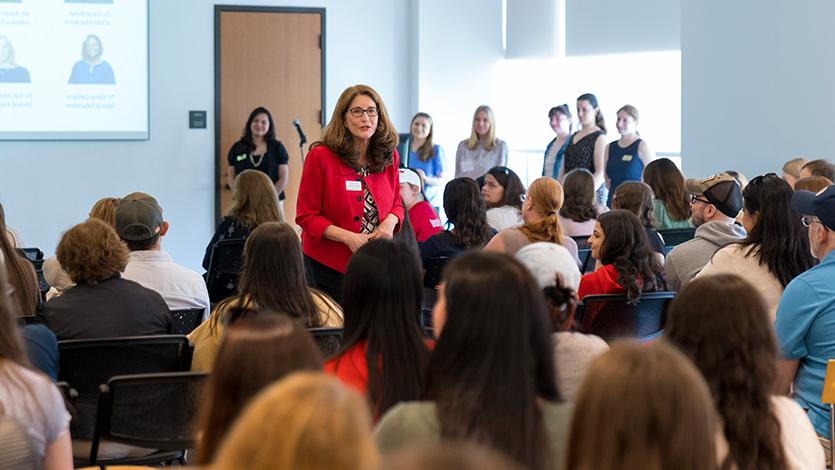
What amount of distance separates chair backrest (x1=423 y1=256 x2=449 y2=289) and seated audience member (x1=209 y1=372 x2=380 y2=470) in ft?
14.0

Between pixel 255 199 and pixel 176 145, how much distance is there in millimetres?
4641

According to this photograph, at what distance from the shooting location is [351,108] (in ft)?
14.5

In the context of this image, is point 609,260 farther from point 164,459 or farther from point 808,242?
point 164,459

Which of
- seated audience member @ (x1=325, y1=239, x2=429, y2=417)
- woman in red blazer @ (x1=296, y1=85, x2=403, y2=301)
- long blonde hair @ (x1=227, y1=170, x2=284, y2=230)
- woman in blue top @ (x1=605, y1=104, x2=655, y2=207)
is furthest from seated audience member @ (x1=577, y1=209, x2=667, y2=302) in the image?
woman in blue top @ (x1=605, y1=104, x2=655, y2=207)

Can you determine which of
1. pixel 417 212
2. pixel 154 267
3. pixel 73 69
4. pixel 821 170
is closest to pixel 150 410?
pixel 154 267

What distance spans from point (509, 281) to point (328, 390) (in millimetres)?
841

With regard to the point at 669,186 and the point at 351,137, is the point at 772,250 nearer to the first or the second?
the point at 351,137

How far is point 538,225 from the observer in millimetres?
4875

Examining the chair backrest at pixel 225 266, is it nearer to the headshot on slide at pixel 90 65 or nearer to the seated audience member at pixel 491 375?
the seated audience member at pixel 491 375

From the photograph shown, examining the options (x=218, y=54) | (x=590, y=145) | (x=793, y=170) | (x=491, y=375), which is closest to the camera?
(x=491, y=375)

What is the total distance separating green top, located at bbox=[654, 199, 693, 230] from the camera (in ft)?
20.1

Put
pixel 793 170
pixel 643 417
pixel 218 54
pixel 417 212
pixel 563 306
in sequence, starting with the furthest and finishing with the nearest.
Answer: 1. pixel 218 54
2. pixel 793 170
3. pixel 417 212
4. pixel 563 306
5. pixel 643 417

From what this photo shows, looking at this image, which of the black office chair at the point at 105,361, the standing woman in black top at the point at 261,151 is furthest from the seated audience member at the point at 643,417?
the standing woman in black top at the point at 261,151

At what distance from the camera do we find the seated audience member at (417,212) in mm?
6285
